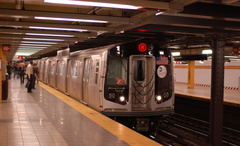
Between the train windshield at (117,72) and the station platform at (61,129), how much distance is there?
3.61ft

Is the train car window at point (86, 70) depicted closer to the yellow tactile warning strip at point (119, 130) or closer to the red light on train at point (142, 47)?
the yellow tactile warning strip at point (119, 130)

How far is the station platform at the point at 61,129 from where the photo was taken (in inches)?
233

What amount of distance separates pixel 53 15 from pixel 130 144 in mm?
2937

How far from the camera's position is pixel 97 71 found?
9.56 meters

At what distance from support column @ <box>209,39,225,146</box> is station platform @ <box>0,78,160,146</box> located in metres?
3.06

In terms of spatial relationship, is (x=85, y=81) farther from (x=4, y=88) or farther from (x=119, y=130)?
(x=119, y=130)

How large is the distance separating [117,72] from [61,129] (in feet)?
8.96

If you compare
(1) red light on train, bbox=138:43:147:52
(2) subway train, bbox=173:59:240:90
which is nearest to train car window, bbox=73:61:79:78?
(1) red light on train, bbox=138:43:147:52

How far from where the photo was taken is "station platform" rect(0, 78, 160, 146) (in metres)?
5.91

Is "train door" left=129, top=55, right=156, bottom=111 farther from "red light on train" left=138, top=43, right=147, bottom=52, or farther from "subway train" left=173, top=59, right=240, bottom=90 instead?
"subway train" left=173, top=59, right=240, bottom=90

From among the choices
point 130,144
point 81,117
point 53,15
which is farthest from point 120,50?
point 130,144

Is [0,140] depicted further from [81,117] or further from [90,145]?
[81,117]

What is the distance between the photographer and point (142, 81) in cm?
923

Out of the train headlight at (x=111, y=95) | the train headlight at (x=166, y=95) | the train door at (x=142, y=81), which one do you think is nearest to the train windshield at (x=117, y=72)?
the train door at (x=142, y=81)
